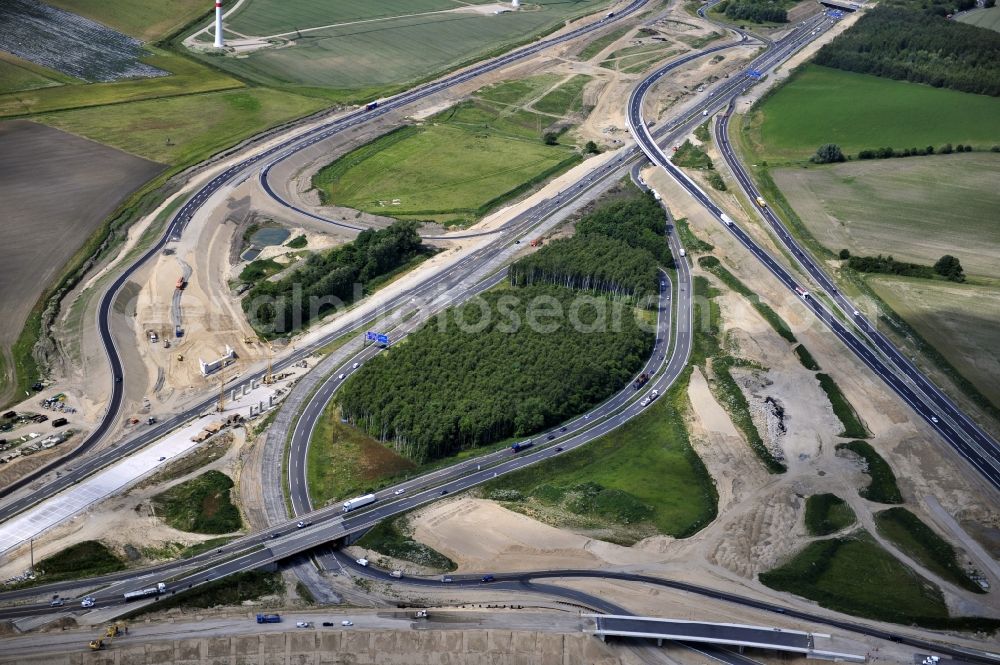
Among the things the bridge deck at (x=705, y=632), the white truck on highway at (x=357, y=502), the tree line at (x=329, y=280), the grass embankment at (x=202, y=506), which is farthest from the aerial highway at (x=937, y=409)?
the grass embankment at (x=202, y=506)

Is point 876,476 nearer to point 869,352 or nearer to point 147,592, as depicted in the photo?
point 869,352

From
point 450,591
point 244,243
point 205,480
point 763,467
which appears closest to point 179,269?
point 244,243

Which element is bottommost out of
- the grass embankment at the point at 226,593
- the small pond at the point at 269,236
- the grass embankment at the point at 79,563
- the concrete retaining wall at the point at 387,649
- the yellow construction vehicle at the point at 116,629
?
the concrete retaining wall at the point at 387,649

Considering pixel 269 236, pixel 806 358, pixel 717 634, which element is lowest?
pixel 717 634

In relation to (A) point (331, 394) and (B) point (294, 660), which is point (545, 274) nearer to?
(A) point (331, 394)

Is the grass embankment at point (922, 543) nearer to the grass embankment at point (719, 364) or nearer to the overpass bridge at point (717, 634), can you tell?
the grass embankment at point (719, 364)

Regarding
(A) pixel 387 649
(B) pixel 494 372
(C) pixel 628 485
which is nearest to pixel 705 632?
(C) pixel 628 485

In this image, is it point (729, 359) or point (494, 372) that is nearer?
point (494, 372)
